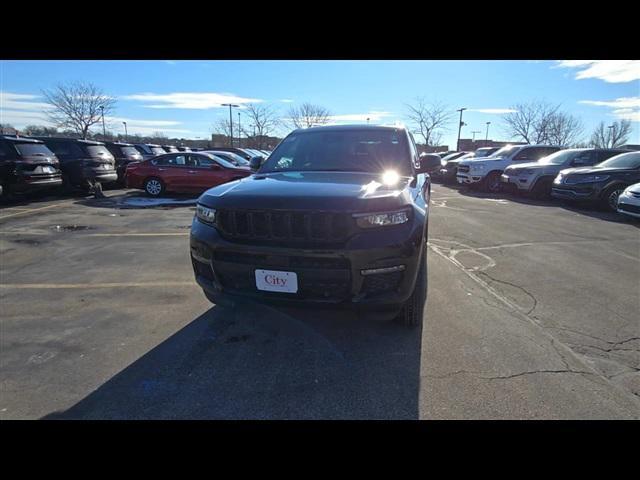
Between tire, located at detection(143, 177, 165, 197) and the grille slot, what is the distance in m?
11.2

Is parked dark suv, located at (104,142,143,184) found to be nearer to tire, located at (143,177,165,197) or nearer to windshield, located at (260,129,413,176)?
tire, located at (143,177,165,197)

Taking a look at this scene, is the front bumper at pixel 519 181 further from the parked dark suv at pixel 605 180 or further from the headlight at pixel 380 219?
the headlight at pixel 380 219

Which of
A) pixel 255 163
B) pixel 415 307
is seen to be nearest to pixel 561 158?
pixel 255 163

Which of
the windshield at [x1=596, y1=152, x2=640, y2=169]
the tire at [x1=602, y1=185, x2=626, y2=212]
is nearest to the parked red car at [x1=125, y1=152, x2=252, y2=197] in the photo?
the tire at [x1=602, y1=185, x2=626, y2=212]

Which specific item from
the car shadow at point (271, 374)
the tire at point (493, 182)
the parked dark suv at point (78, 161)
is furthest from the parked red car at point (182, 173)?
the tire at point (493, 182)

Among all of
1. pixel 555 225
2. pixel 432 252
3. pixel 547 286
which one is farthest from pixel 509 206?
pixel 547 286

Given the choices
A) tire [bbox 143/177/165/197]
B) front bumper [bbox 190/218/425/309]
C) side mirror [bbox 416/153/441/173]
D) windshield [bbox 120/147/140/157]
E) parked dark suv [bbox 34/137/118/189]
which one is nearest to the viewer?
front bumper [bbox 190/218/425/309]

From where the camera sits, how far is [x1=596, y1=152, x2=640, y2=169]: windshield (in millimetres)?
10055

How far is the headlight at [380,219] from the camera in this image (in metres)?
2.50

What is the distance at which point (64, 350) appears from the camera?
293 centimetres

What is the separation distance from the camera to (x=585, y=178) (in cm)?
1025

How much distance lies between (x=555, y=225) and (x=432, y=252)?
409 centimetres
